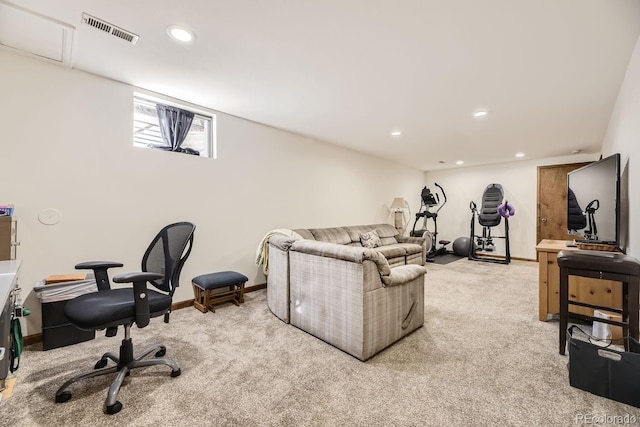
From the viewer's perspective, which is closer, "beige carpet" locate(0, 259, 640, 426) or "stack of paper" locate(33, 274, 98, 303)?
"beige carpet" locate(0, 259, 640, 426)

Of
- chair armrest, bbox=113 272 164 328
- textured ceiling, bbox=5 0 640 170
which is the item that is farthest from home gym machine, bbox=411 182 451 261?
chair armrest, bbox=113 272 164 328

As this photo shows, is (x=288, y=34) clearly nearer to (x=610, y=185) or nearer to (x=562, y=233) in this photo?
(x=610, y=185)

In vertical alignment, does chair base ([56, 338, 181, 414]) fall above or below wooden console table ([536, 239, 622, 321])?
below

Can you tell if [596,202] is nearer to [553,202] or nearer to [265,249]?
[265,249]

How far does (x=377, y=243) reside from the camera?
5203 millimetres

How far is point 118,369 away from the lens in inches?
68.7

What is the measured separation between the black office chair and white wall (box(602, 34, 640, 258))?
3.34m

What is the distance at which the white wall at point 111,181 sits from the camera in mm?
2254

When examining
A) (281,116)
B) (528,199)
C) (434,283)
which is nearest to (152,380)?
(281,116)

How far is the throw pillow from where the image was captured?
504 centimetres

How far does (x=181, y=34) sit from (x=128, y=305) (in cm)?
185

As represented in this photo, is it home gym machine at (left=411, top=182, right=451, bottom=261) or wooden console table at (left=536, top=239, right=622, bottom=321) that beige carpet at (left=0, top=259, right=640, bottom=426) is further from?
home gym machine at (left=411, top=182, right=451, bottom=261)

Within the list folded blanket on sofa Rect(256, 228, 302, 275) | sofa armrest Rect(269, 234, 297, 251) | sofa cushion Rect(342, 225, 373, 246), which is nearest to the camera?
sofa armrest Rect(269, 234, 297, 251)

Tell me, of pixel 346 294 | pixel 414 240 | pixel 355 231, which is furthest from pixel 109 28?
pixel 414 240
